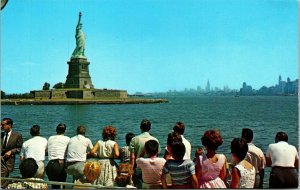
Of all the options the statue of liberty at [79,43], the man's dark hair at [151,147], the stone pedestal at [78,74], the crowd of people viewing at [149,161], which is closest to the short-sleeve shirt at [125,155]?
the crowd of people viewing at [149,161]

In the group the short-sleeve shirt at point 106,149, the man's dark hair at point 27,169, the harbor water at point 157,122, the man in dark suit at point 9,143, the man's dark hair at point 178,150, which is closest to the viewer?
the man's dark hair at point 178,150

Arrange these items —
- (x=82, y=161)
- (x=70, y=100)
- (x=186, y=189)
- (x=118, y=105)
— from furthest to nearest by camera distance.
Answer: (x=118, y=105), (x=70, y=100), (x=82, y=161), (x=186, y=189)

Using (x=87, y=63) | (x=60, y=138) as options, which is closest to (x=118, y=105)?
(x=87, y=63)

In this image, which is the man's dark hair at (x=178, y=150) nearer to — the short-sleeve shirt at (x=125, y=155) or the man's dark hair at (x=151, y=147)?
the man's dark hair at (x=151, y=147)

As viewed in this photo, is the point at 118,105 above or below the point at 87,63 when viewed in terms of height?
below

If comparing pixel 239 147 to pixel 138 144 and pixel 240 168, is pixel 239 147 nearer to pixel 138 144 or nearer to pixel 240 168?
pixel 240 168

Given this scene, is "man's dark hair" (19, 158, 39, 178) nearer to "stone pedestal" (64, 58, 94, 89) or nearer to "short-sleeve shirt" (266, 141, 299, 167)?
"short-sleeve shirt" (266, 141, 299, 167)

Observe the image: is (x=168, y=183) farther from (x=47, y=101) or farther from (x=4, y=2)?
(x=47, y=101)
